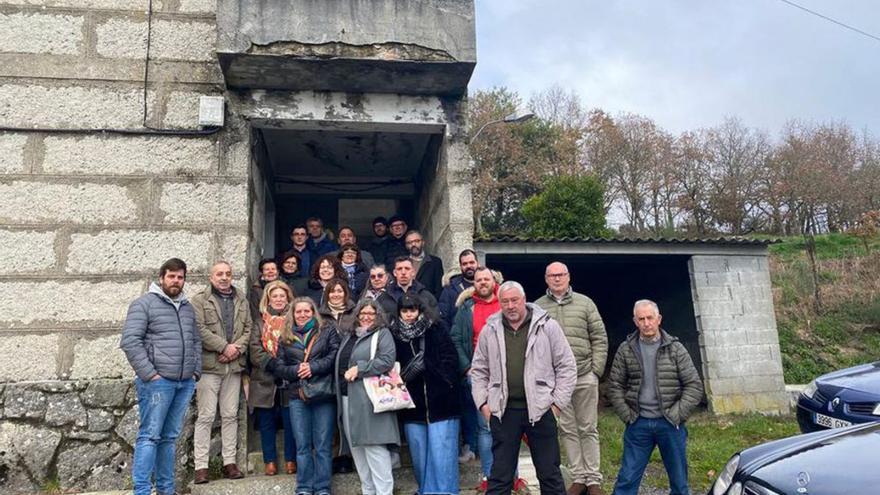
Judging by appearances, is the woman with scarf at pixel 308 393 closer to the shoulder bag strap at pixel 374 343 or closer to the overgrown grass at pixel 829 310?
the shoulder bag strap at pixel 374 343

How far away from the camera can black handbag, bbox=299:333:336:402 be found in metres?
4.24

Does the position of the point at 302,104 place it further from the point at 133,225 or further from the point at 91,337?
the point at 91,337

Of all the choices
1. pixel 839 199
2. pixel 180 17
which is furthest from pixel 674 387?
pixel 839 199

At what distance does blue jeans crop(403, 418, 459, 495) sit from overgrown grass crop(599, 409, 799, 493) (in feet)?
6.67

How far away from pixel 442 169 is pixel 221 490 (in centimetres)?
354

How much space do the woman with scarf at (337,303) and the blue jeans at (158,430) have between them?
3.61ft

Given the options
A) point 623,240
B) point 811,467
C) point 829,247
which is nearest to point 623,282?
point 623,240

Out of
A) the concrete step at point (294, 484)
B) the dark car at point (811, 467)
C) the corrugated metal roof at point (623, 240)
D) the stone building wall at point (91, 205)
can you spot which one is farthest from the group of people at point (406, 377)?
the corrugated metal roof at point (623, 240)

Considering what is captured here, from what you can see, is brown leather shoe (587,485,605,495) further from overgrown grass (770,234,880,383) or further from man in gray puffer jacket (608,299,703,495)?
overgrown grass (770,234,880,383)

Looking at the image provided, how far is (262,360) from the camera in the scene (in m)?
4.54

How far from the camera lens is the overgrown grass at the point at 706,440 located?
5.96m

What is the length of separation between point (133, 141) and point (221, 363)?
222cm

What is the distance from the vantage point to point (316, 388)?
4.25 metres

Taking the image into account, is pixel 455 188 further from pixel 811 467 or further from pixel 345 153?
pixel 811 467
